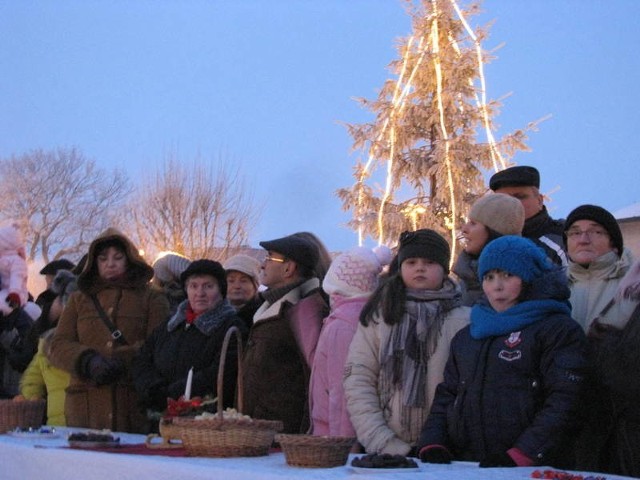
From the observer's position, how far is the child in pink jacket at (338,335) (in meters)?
5.38

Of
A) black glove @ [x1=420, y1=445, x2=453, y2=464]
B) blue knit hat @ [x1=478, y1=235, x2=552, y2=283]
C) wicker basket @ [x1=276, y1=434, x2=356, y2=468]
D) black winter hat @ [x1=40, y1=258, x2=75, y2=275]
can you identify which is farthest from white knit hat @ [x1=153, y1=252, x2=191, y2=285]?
wicker basket @ [x1=276, y1=434, x2=356, y2=468]

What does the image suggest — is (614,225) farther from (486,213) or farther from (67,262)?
(67,262)

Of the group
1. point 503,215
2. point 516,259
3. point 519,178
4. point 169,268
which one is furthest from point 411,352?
point 169,268

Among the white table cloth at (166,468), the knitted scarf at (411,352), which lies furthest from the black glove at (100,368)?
the knitted scarf at (411,352)

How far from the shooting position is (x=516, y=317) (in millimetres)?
4402

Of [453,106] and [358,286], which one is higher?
[453,106]

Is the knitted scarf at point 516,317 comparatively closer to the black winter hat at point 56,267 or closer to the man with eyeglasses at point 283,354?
the man with eyeglasses at point 283,354

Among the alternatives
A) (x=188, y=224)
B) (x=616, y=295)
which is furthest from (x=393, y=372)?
(x=188, y=224)

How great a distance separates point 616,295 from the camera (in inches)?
182

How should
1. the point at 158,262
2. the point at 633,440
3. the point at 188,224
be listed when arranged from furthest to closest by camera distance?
the point at 188,224
the point at 158,262
the point at 633,440

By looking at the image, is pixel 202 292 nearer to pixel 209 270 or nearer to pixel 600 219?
pixel 209 270

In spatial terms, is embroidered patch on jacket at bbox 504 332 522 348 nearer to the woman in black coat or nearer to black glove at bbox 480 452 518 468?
black glove at bbox 480 452 518 468

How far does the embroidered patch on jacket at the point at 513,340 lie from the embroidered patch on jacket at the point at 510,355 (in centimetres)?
3

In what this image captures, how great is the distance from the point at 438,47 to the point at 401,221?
9.35 feet
